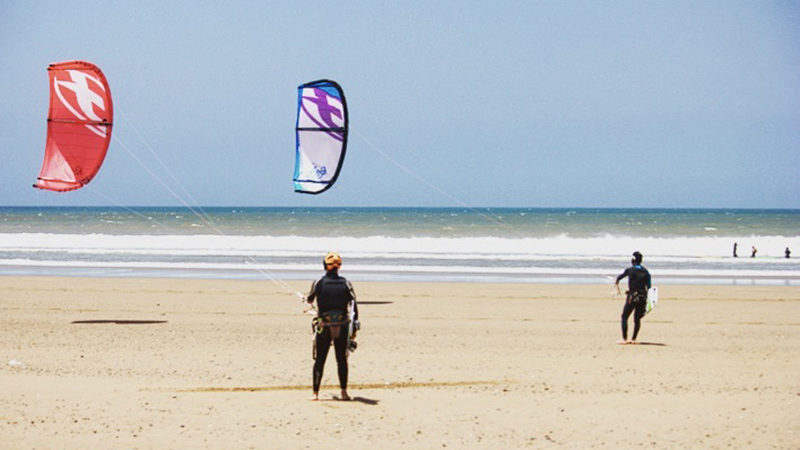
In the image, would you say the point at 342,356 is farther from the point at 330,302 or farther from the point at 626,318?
the point at 626,318

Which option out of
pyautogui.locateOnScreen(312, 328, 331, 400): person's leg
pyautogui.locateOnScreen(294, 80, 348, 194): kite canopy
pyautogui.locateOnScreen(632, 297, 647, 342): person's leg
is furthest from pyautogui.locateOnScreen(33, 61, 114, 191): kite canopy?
pyautogui.locateOnScreen(632, 297, 647, 342): person's leg

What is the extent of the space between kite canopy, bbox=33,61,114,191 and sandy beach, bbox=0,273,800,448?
264 cm

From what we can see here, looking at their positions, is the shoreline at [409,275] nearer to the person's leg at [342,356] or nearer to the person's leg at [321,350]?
the person's leg at [342,356]

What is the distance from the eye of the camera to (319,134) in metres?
16.7

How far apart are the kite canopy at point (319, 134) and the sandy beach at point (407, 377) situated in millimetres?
2708

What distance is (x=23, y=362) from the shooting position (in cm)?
1212

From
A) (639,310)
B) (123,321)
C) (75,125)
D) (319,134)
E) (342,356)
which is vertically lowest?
(123,321)

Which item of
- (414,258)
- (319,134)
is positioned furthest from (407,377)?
(414,258)

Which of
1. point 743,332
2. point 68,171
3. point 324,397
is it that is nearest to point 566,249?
point 743,332

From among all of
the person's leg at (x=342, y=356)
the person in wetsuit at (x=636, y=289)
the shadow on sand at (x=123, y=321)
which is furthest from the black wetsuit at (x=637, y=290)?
the shadow on sand at (x=123, y=321)

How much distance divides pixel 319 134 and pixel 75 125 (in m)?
4.27

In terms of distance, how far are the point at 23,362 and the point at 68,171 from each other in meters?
4.46

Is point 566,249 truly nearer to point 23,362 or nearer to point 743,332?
point 743,332

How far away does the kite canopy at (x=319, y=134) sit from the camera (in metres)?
16.6
